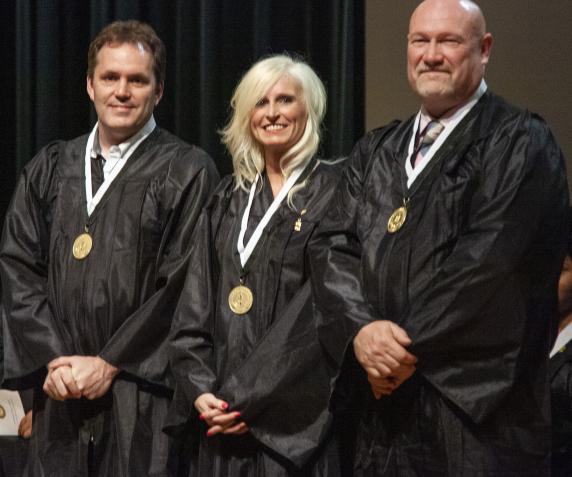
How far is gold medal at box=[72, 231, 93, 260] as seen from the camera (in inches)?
124

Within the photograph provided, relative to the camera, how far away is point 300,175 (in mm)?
3041

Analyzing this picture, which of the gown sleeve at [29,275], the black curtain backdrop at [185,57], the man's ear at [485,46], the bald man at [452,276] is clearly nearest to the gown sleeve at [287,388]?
the bald man at [452,276]

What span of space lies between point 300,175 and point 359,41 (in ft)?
3.55

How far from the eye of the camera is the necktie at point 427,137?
2.73 m

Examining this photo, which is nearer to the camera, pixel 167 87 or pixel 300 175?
pixel 300 175

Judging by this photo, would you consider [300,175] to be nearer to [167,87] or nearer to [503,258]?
[503,258]

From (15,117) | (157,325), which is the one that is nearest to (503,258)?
(157,325)

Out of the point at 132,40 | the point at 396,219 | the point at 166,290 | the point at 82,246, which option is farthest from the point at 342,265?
the point at 132,40

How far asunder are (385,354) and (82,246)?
44.1 inches

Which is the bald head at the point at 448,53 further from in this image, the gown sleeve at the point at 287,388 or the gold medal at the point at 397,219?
the gown sleeve at the point at 287,388

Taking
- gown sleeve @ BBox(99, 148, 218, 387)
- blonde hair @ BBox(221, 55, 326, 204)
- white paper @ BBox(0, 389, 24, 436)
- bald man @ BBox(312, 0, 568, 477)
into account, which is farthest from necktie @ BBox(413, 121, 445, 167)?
white paper @ BBox(0, 389, 24, 436)

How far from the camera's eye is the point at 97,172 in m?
3.28

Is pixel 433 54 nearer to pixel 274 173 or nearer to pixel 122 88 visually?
pixel 274 173

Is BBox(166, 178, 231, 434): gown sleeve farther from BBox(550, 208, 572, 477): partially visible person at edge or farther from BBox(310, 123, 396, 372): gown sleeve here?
BBox(550, 208, 572, 477): partially visible person at edge
